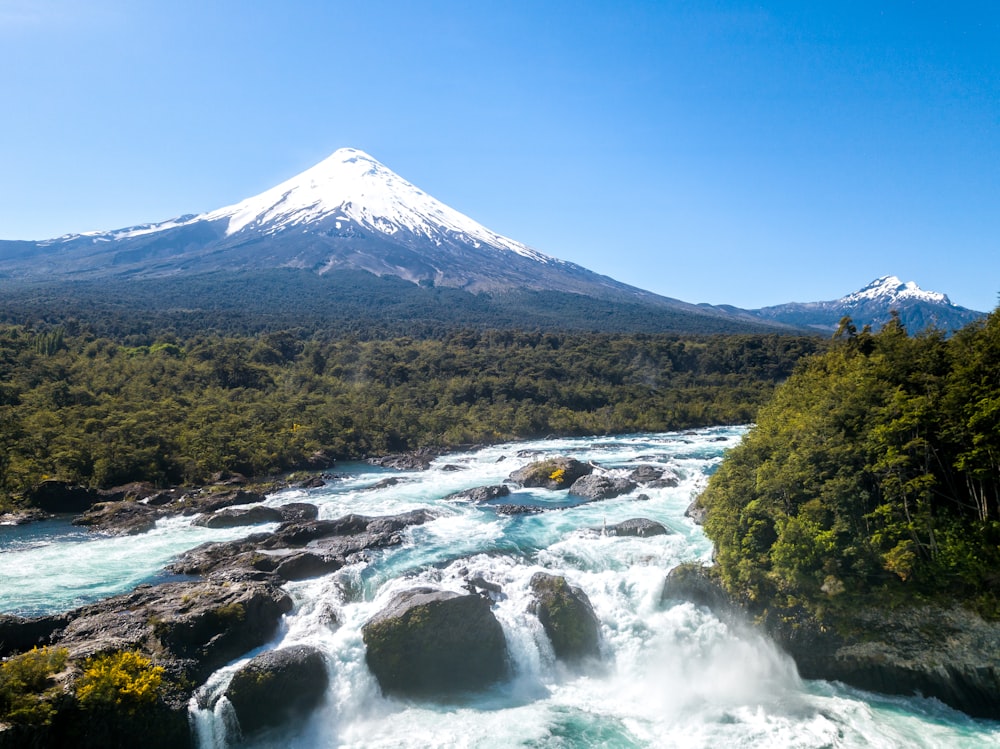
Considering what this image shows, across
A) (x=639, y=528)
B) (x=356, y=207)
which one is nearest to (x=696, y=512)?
(x=639, y=528)

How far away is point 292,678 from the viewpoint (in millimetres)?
12219

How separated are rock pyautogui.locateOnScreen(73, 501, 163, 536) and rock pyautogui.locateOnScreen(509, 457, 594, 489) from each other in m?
17.2

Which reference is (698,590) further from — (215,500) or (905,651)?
(215,500)

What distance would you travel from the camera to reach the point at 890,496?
12.6 m

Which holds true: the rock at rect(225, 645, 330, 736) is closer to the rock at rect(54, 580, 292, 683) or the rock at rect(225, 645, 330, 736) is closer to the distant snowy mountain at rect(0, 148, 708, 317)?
the rock at rect(54, 580, 292, 683)

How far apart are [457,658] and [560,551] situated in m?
5.97

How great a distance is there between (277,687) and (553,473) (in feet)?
61.8

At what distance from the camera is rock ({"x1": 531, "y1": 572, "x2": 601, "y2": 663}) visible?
14133 mm

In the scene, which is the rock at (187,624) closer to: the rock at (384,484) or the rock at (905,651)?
the rock at (905,651)

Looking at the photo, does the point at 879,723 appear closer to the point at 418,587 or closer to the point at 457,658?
the point at 457,658

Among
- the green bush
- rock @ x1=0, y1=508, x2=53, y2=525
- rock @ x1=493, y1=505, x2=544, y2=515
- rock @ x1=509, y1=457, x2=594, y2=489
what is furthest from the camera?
rock @ x1=509, y1=457, x2=594, y2=489

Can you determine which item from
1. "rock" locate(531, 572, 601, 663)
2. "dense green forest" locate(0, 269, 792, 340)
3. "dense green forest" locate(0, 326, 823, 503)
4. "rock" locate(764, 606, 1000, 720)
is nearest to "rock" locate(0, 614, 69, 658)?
"rock" locate(531, 572, 601, 663)

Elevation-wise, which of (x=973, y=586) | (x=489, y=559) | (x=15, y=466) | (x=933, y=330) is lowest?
(x=15, y=466)

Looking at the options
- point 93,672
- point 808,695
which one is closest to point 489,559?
point 808,695
